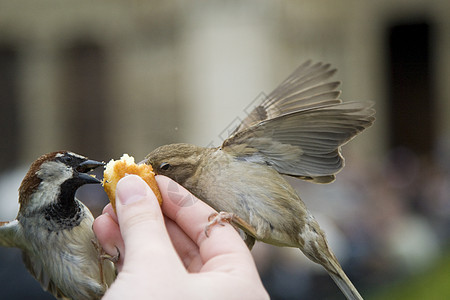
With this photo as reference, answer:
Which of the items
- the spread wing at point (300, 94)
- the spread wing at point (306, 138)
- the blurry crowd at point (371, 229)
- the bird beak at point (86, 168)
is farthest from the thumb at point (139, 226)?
the blurry crowd at point (371, 229)

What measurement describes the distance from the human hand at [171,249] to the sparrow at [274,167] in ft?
0.77

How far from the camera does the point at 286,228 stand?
8.29ft

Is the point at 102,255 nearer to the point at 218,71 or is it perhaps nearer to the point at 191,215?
the point at 191,215

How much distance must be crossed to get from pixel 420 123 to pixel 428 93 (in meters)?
0.69

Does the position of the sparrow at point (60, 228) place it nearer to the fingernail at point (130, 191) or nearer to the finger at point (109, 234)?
the finger at point (109, 234)

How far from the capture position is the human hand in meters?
1.60

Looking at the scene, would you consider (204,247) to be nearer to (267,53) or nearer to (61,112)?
(267,53)

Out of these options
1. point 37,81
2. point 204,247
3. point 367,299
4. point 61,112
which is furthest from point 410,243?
point 37,81

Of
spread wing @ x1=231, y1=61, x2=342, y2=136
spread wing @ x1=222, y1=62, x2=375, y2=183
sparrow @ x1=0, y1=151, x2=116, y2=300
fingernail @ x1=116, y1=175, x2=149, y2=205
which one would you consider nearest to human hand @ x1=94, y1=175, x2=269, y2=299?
fingernail @ x1=116, y1=175, x2=149, y2=205

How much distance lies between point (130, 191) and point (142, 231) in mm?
180

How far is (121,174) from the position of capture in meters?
2.12

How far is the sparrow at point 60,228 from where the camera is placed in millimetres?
2223

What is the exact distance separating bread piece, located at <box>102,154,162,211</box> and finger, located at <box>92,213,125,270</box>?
0.13m

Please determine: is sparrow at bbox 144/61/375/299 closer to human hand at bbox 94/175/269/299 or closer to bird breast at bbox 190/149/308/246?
bird breast at bbox 190/149/308/246
